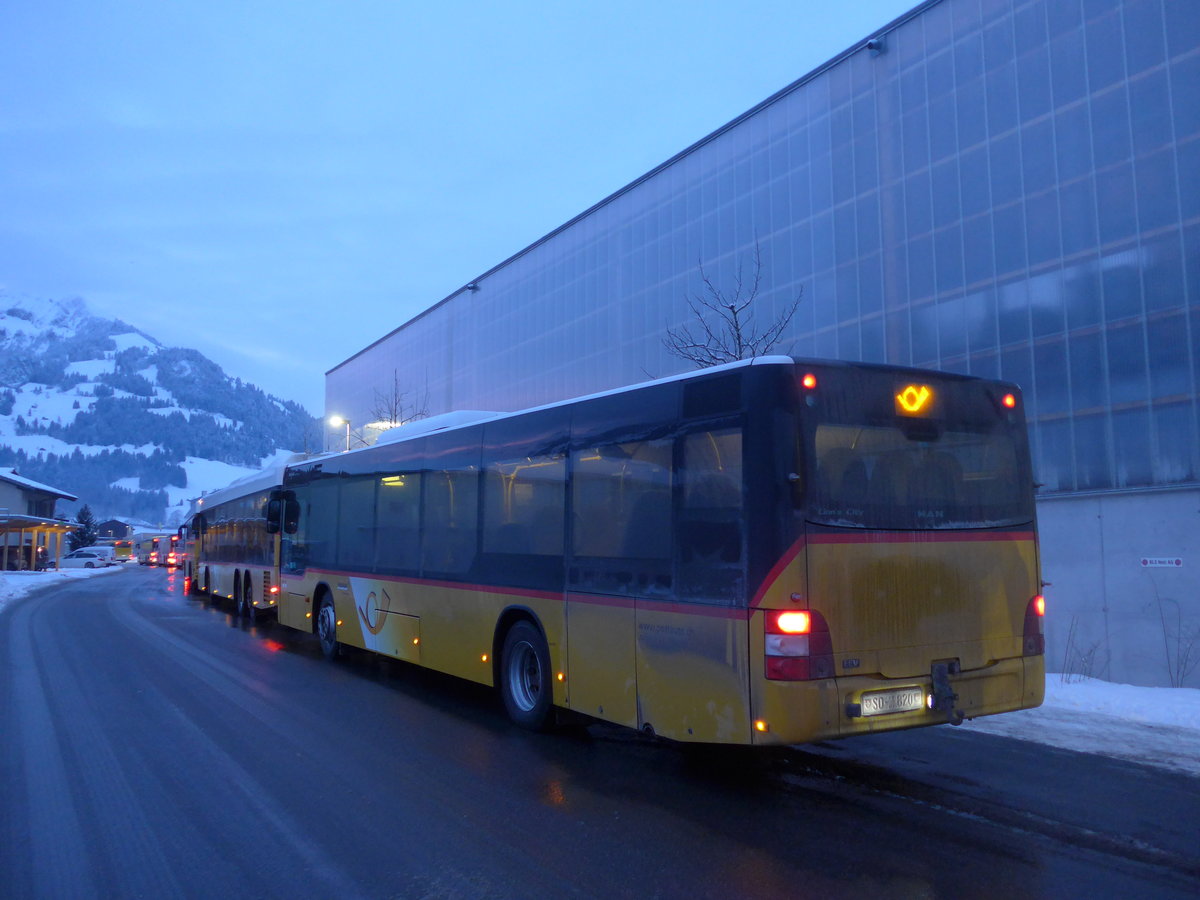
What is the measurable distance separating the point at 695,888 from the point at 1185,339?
11485 mm

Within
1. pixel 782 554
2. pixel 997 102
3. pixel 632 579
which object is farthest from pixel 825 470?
pixel 997 102

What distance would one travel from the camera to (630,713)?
6566 mm

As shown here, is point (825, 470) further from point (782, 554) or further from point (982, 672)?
point (982, 672)

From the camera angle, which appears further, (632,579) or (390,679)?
(390,679)

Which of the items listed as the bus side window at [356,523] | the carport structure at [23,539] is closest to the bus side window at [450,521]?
the bus side window at [356,523]

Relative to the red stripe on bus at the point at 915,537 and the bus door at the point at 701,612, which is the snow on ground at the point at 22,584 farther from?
the red stripe on bus at the point at 915,537

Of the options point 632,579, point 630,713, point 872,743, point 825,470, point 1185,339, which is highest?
point 1185,339

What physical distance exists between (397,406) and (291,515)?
960 inches

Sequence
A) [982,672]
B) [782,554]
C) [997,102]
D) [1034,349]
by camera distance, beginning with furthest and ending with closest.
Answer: [997,102] < [1034,349] < [982,672] < [782,554]

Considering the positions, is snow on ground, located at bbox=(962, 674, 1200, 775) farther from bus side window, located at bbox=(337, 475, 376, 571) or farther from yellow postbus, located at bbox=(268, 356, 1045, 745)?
bus side window, located at bbox=(337, 475, 376, 571)

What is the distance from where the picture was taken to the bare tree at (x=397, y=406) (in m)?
37.2

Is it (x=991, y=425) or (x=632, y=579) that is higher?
(x=991, y=425)

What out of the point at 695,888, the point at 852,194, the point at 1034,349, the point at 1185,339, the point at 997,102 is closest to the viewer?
the point at 695,888

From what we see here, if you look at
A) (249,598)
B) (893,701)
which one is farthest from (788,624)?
(249,598)
